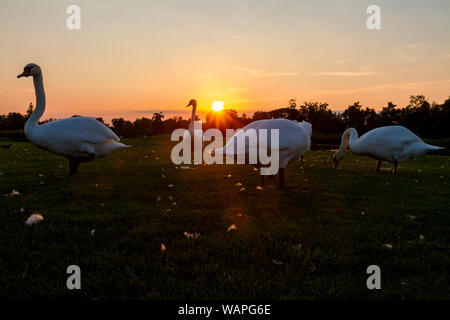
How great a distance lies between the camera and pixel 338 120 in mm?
79438

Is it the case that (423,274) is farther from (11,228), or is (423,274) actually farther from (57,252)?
(11,228)

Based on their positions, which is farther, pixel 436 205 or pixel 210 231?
pixel 436 205

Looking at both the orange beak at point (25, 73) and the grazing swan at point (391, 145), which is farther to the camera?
the grazing swan at point (391, 145)

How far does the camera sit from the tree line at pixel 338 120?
211 ft

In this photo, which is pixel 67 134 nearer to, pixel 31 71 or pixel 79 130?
pixel 79 130

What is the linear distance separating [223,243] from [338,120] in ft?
268

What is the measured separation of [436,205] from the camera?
19.8ft

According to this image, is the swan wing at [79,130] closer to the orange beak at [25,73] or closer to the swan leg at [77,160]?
the swan leg at [77,160]

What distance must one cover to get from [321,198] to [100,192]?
4.67 metres

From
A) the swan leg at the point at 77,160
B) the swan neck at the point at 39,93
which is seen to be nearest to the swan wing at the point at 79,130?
the swan leg at the point at 77,160

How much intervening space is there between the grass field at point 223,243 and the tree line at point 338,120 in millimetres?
51994

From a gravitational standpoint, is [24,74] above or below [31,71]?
below

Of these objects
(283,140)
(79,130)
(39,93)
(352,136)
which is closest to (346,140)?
(352,136)
